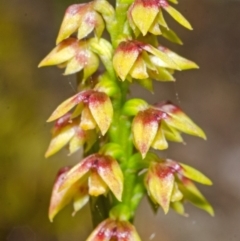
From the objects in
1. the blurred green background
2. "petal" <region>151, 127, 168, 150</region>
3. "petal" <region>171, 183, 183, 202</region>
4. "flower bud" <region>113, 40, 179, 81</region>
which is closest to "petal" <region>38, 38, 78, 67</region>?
"flower bud" <region>113, 40, 179, 81</region>

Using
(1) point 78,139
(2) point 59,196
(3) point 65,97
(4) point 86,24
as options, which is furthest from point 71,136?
(3) point 65,97

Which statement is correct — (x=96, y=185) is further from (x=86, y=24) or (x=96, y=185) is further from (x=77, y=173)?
(x=86, y=24)

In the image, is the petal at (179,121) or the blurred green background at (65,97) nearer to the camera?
the petal at (179,121)

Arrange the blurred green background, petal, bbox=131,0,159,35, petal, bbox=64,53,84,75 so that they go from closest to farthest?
petal, bbox=131,0,159,35 → petal, bbox=64,53,84,75 → the blurred green background

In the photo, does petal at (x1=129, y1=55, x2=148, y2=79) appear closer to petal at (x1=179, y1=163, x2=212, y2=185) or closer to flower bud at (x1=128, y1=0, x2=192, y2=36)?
flower bud at (x1=128, y1=0, x2=192, y2=36)

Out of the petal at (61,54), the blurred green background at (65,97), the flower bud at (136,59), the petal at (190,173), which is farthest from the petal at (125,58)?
the blurred green background at (65,97)

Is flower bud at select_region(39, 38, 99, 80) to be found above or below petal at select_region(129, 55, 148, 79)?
above

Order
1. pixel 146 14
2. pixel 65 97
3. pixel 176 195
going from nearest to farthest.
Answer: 1. pixel 146 14
2. pixel 176 195
3. pixel 65 97

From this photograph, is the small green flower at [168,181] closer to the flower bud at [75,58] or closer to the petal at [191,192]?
the petal at [191,192]
